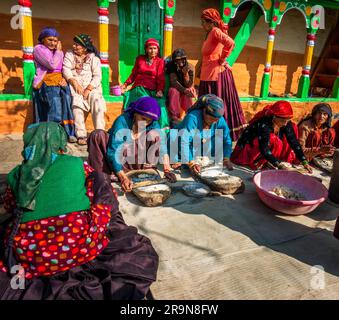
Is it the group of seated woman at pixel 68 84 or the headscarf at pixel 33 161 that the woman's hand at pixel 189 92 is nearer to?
the group of seated woman at pixel 68 84

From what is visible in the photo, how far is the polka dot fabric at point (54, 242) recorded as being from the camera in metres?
1.75

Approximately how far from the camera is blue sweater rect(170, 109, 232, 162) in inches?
149

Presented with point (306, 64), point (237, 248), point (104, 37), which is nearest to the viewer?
point (237, 248)

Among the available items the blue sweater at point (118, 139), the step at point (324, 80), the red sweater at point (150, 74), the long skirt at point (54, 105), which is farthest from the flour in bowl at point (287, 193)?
the step at point (324, 80)

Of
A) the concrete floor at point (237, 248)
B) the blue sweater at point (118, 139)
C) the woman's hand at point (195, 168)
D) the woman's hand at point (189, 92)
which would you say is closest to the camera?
the concrete floor at point (237, 248)

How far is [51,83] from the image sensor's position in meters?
4.61

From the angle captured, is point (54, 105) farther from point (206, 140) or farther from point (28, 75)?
point (206, 140)

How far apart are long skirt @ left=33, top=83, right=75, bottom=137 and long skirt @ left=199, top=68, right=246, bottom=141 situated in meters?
2.13

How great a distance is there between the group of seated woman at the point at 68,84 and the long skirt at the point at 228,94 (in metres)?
1.76

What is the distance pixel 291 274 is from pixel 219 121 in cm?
225

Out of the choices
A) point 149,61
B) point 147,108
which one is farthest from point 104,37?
point 147,108

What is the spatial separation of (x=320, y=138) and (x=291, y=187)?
5.23ft

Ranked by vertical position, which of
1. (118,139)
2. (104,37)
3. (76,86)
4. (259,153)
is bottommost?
(259,153)
